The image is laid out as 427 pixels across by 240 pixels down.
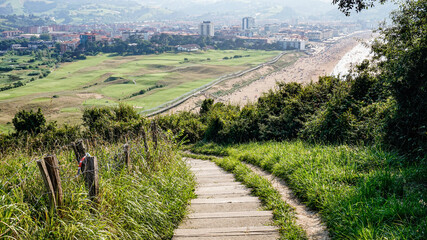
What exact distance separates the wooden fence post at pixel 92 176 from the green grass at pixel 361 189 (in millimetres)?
2491

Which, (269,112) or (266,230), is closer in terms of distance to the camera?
(266,230)

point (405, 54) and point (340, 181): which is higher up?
point (405, 54)

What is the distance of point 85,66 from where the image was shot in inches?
3413

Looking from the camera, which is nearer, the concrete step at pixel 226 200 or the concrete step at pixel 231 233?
the concrete step at pixel 231 233

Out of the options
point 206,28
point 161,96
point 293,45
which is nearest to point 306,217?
point 161,96

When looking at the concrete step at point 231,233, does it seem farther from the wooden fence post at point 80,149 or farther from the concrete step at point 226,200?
the wooden fence post at point 80,149

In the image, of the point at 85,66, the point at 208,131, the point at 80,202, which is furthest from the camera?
the point at 85,66

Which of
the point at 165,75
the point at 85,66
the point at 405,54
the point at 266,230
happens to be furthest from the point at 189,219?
the point at 85,66

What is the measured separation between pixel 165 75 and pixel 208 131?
195 ft

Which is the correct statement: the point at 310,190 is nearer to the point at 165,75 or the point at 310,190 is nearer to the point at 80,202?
the point at 80,202

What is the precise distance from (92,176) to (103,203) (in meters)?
0.32

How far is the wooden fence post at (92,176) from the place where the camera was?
3.49 meters

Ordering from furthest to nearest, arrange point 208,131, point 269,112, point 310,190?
point 208,131 → point 269,112 → point 310,190

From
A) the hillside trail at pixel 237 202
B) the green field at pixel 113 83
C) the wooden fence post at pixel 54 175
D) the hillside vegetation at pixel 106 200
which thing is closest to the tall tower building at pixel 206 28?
the green field at pixel 113 83
